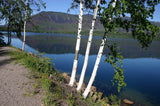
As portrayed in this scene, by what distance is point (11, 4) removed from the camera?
81.6 ft

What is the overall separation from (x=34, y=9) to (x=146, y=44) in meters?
17.5

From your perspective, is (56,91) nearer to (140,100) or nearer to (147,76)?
(140,100)

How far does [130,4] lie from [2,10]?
2476cm

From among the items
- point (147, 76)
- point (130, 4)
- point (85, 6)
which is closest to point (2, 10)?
point (85, 6)

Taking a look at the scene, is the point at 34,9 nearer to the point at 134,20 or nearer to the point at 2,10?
the point at 2,10

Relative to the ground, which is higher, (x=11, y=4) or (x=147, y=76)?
(x=11, y=4)

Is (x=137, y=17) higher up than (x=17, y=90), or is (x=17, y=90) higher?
(x=137, y=17)

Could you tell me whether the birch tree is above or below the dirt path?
above

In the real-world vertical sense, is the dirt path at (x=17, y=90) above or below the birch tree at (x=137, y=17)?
below

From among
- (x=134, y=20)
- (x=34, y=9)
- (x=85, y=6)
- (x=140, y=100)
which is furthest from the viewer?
(x=34, y=9)

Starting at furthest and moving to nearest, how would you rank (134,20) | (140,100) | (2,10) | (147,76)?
1. (147,76)
2. (2,10)
3. (140,100)
4. (134,20)

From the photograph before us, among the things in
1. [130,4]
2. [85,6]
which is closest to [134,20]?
[130,4]

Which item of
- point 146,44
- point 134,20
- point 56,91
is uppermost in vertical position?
point 134,20

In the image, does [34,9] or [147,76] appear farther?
[147,76]
